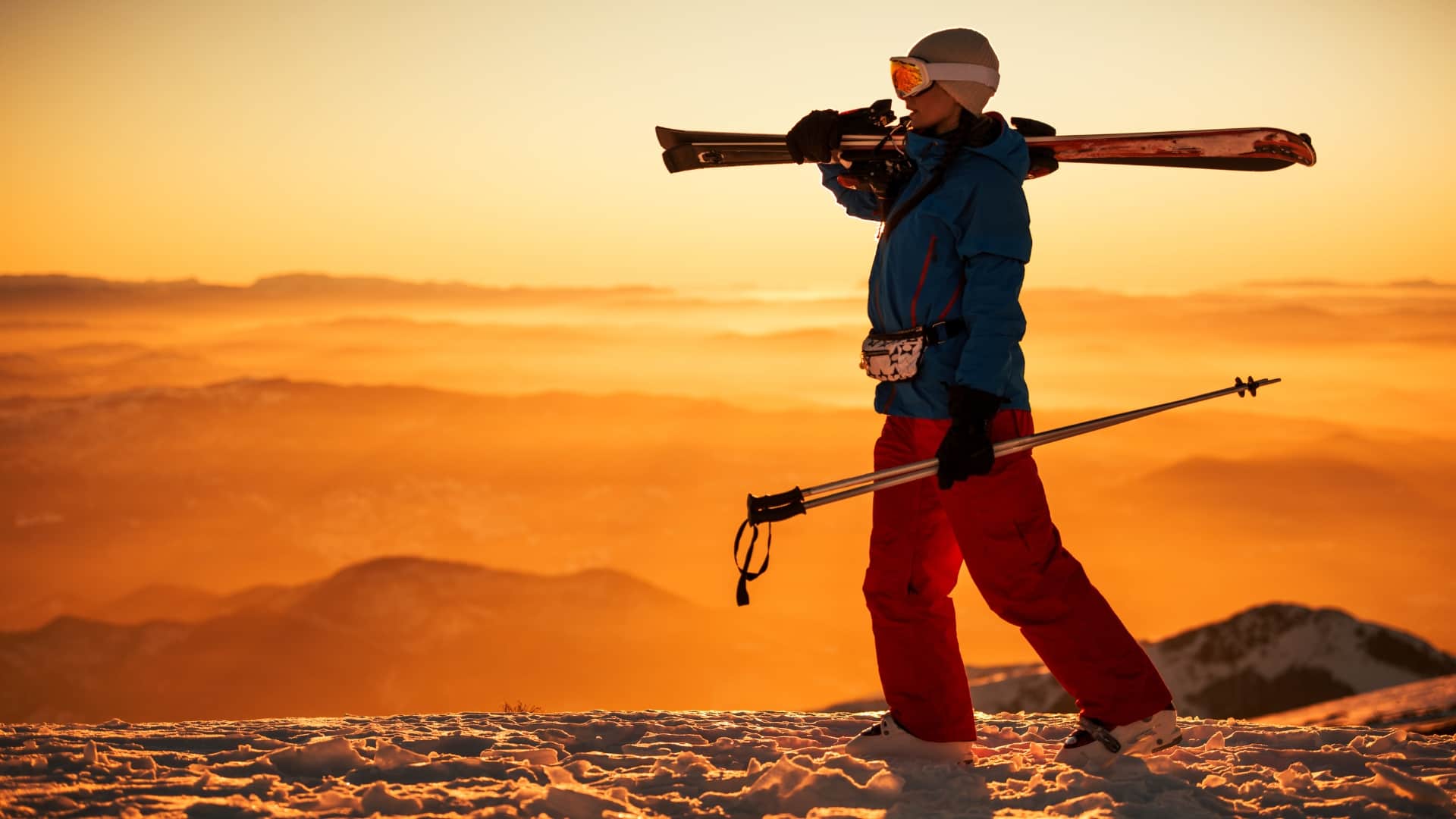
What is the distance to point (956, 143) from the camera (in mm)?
5215

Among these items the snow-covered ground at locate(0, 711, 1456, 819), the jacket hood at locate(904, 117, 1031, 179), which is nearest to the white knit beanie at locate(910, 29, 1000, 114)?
the jacket hood at locate(904, 117, 1031, 179)

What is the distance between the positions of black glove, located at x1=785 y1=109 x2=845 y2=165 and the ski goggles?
59cm

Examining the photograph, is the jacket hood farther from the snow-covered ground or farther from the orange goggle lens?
the snow-covered ground

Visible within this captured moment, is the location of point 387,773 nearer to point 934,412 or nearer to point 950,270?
point 934,412

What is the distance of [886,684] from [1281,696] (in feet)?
98.6

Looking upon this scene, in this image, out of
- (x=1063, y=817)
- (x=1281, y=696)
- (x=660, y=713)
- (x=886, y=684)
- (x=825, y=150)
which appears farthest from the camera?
(x=1281, y=696)

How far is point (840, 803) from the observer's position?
467cm

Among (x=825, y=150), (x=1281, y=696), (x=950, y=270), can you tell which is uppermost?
(x=825, y=150)

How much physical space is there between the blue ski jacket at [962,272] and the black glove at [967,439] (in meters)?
0.05

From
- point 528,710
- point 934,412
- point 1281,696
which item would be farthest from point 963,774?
point 1281,696

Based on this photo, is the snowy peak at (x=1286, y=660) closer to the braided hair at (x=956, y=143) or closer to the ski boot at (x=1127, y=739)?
the ski boot at (x=1127, y=739)

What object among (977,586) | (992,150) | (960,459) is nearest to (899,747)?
(977,586)

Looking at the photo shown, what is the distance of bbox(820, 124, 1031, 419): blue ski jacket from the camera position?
495 cm

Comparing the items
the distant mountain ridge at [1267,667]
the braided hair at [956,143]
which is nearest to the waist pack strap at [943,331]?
the braided hair at [956,143]
